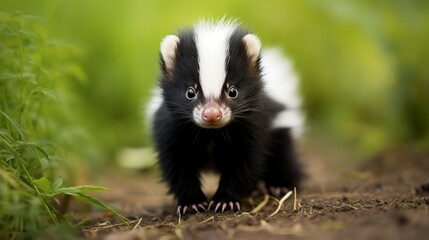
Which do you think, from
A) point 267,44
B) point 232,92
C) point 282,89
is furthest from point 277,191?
point 267,44

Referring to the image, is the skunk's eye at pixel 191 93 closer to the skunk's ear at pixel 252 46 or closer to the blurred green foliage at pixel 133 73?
the skunk's ear at pixel 252 46

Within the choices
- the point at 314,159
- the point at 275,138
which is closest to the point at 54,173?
the point at 275,138

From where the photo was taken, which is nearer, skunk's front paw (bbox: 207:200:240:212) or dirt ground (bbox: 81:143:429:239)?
dirt ground (bbox: 81:143:429:239)

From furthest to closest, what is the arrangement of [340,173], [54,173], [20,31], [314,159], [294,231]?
[314,159] < [340,173] < [54,173] < [20,31] < [294,231]

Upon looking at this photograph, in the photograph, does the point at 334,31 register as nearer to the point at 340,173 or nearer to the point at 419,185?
the point at 340,173

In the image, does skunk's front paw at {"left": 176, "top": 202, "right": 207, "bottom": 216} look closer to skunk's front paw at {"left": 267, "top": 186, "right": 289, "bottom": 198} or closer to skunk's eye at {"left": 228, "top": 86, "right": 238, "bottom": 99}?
skunk's eye at {"left": 228, "top": 86, "right": 238, "bottom": 99}

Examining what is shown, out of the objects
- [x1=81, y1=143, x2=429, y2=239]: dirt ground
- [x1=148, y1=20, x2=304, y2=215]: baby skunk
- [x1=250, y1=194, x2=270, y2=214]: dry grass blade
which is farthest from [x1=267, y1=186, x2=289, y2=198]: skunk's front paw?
[x1=250, y1=194, x2=270, y2=214]: dry grass blade

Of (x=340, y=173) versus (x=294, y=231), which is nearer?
(x=294, y=231)
